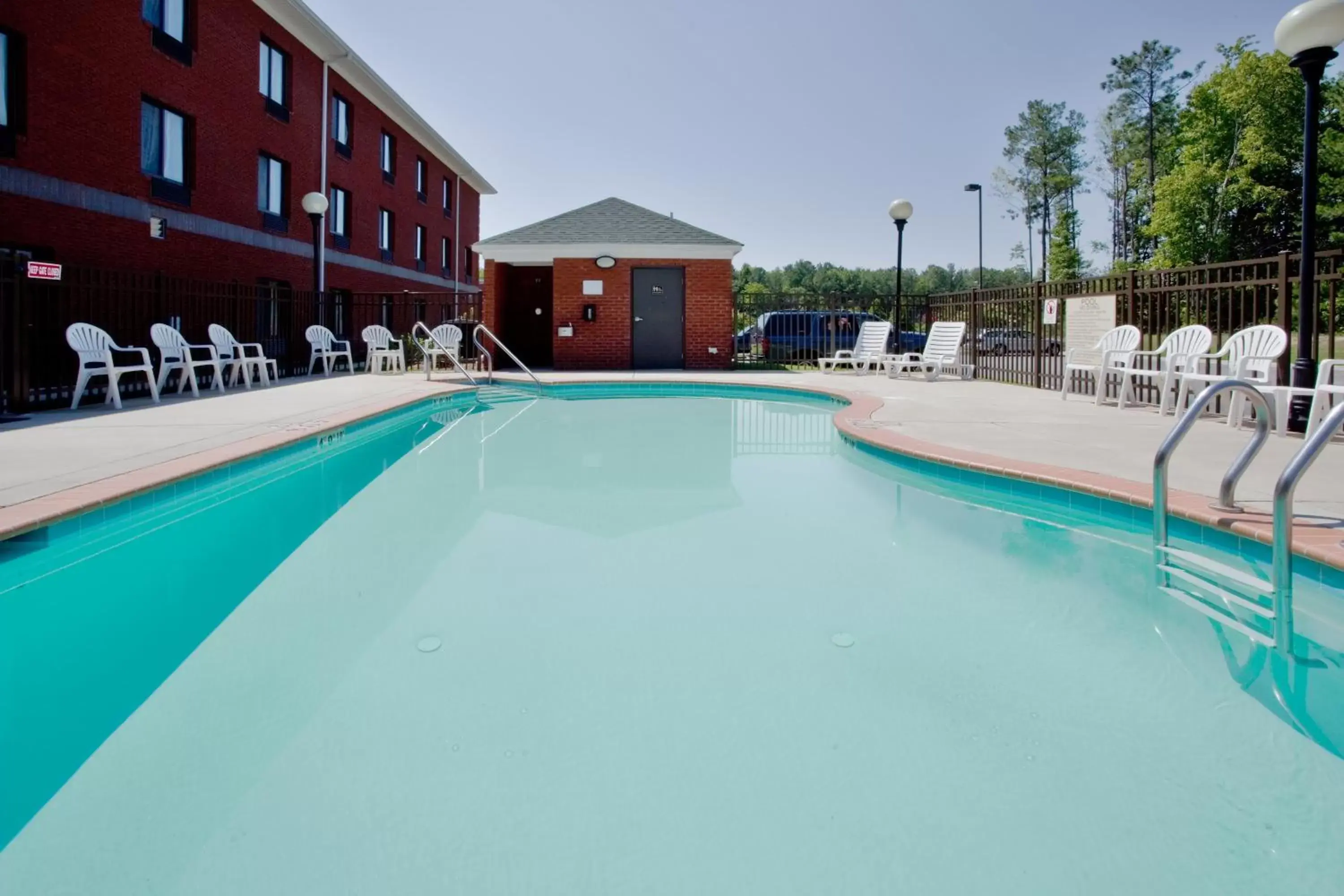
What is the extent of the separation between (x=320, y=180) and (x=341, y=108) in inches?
105

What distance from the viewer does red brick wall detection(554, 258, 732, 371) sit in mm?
17875

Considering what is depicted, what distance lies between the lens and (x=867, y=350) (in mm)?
16391

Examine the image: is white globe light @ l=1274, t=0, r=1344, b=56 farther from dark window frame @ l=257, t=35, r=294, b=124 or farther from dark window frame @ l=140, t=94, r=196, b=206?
dark window frame @ l=257, t=35, r=294, b=124

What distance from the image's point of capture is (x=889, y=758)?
7.62ft

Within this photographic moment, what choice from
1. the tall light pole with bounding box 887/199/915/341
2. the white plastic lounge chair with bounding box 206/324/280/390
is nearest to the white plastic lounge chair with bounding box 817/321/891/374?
the tall light pole with bounding box 887/199/915/341

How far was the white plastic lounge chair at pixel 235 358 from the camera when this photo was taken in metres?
12.1

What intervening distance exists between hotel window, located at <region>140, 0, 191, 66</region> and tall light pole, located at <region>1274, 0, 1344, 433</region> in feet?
48.9

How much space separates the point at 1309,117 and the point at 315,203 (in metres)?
14.8

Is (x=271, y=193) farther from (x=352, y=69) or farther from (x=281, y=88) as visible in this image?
(x=352, y=69)

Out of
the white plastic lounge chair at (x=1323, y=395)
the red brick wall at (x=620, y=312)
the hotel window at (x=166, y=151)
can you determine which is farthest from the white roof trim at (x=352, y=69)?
the white plastic lounge chair at (x=1323, y=395)

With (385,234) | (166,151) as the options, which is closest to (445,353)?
(166,151)

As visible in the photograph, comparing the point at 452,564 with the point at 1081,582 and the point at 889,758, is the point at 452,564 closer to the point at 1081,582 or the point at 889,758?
the point at 889,758

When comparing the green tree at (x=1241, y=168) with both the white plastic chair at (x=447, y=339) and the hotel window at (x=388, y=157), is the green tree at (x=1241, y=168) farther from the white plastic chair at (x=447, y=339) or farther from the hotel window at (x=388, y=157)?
the white plastic chair at (x=447, y=339)

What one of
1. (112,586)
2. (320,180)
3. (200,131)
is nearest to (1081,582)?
(112,586)
